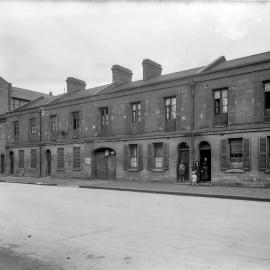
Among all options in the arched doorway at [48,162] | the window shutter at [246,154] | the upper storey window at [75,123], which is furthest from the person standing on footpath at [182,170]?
the arched doorway at [48,162]

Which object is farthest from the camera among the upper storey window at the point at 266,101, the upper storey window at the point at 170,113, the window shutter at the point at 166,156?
the upper storey window at the point at 170,113

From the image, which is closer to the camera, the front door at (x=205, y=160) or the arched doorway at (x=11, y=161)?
the front door at (x=205, y=160)

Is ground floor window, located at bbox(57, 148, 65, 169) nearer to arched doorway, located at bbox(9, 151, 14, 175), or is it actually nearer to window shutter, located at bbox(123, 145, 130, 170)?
window shutter, located at bbox(123, 145, 130, 170)

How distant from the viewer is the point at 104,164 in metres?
27.6

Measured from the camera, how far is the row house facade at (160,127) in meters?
19.9

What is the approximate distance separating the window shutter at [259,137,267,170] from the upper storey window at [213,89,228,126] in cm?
253

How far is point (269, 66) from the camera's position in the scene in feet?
63.1

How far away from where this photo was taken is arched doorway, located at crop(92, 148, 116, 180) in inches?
1064

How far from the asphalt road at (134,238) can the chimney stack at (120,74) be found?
2072 centimetres

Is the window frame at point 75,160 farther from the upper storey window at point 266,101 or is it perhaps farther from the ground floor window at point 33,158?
the upper storey window at point 266,101

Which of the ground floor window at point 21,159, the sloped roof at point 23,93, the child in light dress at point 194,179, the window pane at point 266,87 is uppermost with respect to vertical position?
the sloped roof at point 23,93

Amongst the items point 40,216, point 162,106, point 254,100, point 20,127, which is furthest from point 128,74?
point 40,216

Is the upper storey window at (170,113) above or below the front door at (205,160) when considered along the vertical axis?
above

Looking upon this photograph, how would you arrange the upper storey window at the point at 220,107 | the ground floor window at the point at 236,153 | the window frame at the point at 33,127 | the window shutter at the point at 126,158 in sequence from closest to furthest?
the ground floor window at the point at 236,153 < the upper storey window at the point at 220,107 < the window shutter at the point at 126,158 < the window frame at the point at 33,127
